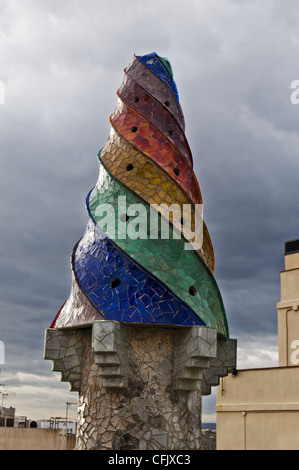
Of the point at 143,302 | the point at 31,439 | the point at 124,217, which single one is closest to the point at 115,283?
the point at 143,302

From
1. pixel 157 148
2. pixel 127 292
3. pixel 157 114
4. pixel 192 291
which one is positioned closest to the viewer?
pixel 127 292

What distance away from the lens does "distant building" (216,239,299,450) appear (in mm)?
19797

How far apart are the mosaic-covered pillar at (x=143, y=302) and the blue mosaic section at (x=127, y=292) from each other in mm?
17

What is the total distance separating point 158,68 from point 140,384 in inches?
252

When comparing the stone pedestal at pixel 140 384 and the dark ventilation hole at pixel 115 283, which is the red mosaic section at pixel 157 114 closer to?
the dark ventilation hole at pixel 115 283

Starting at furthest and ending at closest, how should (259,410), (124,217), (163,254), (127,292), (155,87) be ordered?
(259,410) → (155,87) → (124,217) → (163,254) → (127,292)

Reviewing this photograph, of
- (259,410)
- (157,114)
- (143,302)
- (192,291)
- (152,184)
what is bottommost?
(259,410)

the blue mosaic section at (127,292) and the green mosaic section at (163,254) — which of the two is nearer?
the blue mosaic section at (127,292)

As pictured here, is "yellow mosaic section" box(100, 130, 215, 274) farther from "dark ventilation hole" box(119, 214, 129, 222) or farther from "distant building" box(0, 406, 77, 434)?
"distant building" box(0, 406, 77, 434)

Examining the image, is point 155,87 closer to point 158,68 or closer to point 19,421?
point 158,68

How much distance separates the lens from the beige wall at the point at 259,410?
19781mm

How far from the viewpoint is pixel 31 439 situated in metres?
26.1

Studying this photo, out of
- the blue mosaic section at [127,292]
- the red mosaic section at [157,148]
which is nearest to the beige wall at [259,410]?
the red mosaic section at [157,148]

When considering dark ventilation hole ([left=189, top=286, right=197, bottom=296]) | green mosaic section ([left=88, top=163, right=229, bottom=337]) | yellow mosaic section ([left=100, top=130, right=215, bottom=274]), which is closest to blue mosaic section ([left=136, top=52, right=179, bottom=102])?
yellow mosaic section ([left=100, top=130, right=215, bottom=274])
